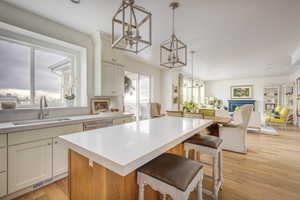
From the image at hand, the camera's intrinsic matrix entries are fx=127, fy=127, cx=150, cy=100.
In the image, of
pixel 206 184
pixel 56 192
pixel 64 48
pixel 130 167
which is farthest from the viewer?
pixel 64 48

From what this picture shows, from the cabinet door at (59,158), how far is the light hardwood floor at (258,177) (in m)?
0.18

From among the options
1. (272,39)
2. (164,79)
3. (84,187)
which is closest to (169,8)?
(84,187)

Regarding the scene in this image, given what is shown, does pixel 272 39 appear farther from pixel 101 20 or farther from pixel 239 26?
pixel 101 20


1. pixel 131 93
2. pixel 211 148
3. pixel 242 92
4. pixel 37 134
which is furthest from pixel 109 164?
pixel 242 92

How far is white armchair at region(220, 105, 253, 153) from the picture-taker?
2957 mm

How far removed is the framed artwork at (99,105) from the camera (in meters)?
2.90

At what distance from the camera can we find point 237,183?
193 cm

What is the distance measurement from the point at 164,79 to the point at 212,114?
306cm

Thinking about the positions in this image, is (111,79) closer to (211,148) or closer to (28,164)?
(28,164)

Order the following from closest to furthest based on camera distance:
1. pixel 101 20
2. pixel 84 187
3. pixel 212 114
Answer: pixel 84 187 → pixel 101 20 → pixel 212 114

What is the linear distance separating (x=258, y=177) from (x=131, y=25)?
2907 millimetres

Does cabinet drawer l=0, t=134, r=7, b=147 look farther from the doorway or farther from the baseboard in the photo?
the doorway

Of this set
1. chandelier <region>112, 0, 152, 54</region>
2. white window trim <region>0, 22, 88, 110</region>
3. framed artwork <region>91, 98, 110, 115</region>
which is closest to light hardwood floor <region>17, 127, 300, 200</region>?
framed artwork <region>91, 98, 110, 115</region>

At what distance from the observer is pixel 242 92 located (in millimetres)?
8438
